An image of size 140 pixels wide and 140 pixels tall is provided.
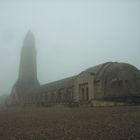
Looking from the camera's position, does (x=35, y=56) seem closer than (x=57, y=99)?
No

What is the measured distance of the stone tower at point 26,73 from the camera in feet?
226

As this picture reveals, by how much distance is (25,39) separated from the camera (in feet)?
253

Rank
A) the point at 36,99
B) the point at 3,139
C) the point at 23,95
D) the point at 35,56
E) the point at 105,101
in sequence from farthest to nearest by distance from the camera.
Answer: the point at 35,56 → the point at 23,95 → the point at 36,99 → the point at 105,101 → the point at 3,139

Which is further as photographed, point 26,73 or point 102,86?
point 26,73

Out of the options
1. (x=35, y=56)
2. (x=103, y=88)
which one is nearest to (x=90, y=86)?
(x=103, y=88)

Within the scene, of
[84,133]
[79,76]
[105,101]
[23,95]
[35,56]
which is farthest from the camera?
[35,56]

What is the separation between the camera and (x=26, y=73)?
72.2 m

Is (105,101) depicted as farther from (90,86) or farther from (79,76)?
(79,76)

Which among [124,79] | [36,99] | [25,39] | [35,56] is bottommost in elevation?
[36,99]

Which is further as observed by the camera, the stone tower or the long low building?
the stone tower

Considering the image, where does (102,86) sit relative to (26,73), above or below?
below

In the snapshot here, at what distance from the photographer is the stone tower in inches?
2717

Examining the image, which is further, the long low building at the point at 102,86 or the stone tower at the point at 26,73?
the stone tower at the point at 26,73

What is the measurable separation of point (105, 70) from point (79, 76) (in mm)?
5591
